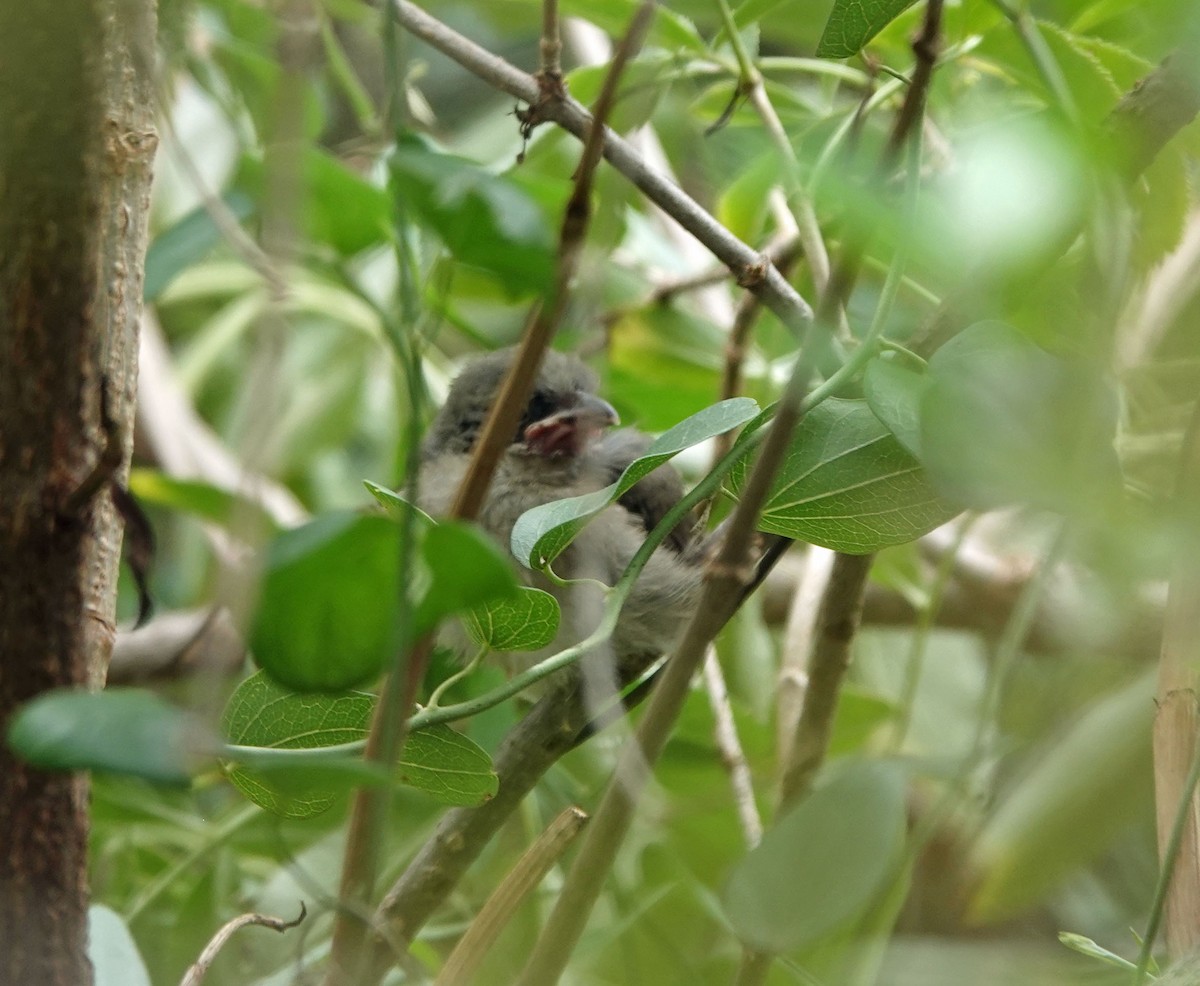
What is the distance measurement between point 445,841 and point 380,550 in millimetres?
545

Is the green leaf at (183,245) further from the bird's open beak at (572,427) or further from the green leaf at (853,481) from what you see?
the green leaf at (853,481)

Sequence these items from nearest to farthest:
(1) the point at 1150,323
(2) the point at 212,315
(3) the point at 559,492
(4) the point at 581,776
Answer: (1) the point at 1150,323 < (4) the point at 581,776 < (3) the point at 559,492 < (2) the point at 212,315

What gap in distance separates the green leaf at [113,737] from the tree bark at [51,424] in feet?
0.64

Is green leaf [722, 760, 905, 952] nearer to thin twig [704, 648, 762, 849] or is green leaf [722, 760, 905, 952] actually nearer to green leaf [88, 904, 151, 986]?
green leaf [88, 904, 151, 986]

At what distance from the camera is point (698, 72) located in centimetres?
119

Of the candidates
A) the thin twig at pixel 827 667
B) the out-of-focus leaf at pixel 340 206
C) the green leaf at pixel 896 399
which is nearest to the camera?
the green leaf at pixel 896 399

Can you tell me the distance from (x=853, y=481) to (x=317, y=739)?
34cm

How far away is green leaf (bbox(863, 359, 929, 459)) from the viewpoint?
2.08 feet

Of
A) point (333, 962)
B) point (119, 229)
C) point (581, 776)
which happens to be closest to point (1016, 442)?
point (333, 962)

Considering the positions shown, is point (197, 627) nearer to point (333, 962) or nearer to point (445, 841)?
point (445, 841)

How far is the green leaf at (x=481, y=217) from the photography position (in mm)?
456

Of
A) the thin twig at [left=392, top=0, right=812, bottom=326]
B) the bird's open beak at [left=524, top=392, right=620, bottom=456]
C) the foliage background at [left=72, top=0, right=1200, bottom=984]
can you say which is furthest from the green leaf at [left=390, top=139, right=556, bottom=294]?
the bird's open beak at [left=524, top=392, right=620, bottom=456]

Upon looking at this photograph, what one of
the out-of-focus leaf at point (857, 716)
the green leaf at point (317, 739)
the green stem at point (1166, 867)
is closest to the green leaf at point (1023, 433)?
the green stem at point (1166, 867)

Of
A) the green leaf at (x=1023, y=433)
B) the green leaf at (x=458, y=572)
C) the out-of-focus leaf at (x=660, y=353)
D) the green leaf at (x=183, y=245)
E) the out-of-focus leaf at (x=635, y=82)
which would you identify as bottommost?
the out-of-focus leaf at (x=660, y=353)
